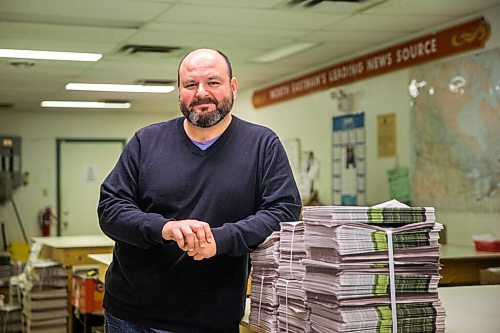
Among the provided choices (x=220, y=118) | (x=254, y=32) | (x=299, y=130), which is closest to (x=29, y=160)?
(x=299, y=130)

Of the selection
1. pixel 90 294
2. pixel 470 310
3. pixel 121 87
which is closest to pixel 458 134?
pixel 90 294

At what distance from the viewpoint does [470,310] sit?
2.46 m

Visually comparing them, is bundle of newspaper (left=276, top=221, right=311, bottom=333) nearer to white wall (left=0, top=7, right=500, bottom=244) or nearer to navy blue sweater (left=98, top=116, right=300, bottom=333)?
navy blue sweater (left=98, top=116, right=300, bottom=333)

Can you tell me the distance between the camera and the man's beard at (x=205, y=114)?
2203 millimetres

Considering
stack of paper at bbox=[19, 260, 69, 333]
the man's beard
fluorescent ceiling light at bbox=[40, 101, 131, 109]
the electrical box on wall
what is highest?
fluorescent ceiling light at bbox=[40, 101, 131, 109]

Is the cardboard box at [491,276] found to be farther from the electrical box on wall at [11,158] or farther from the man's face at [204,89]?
the electrical box on wall at [11,158]

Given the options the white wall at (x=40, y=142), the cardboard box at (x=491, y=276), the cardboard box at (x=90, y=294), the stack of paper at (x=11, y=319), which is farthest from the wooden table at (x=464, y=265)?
the white wall at (x=40, y=142)

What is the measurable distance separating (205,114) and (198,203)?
0.87 feet

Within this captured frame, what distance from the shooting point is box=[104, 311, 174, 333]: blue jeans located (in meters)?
2.23

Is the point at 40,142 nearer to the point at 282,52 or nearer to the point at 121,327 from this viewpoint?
the point at 282,52

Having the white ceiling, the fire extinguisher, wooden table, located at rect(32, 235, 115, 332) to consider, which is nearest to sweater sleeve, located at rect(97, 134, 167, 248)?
the white ceiling

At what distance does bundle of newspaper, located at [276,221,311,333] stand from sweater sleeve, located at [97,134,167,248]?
36 cm

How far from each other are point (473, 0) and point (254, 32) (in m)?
1.94

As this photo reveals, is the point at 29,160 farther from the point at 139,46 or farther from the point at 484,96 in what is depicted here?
the point at 484,96
